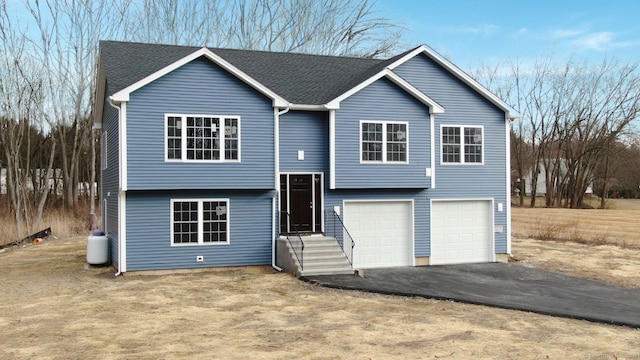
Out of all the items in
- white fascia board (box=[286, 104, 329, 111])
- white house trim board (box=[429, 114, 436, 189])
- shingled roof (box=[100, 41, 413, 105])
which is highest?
shingled roof (box=[100, 41, 413, 105])

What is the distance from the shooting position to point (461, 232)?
1945 centimetres

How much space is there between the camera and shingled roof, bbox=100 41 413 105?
58.1ft

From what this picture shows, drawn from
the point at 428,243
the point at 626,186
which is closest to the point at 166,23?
the point at 428,243

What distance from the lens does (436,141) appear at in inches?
748

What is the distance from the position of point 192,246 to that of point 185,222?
718 millimetres

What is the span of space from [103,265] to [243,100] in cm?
690

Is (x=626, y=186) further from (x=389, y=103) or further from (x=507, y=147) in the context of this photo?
(x=389, y=103)

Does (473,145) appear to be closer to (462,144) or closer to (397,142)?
(462,144)

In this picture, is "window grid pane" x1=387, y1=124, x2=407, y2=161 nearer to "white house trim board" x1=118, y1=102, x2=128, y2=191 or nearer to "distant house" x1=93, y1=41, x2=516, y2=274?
"distant house" x1=93, y1=41, x2=516, y2=274

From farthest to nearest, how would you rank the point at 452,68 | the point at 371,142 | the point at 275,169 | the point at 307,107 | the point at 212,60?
the point at 452,68 → the point at 371,142 → the point at 307,107 → the point at 275,169 → the point at 212,60

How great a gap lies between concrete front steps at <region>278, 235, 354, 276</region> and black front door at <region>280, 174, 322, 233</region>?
0.69m

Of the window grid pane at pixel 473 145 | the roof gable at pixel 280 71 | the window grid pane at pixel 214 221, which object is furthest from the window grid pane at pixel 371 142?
the window grid pane at pixel 214 221

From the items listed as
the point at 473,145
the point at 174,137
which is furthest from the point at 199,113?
the point at 473,145

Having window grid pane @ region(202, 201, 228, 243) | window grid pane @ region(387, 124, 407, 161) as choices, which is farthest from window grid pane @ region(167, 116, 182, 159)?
window grid pane @ region(387, 124, 407, 161)
